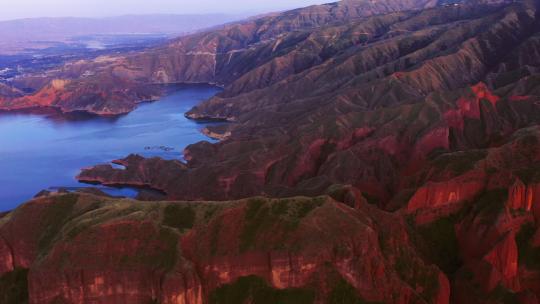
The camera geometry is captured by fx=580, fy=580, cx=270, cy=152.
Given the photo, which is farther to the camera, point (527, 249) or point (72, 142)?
point (72, 142)

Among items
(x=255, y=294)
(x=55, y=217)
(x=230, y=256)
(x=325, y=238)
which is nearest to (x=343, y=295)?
(x=325, y=238)

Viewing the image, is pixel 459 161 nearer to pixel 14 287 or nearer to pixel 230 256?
pixel 230 256

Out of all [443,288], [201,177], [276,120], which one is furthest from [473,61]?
[443,288]

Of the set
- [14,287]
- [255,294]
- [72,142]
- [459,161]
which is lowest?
[72,142]

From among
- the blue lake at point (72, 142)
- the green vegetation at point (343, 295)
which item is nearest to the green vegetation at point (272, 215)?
the green vegetation at point (343, 295)

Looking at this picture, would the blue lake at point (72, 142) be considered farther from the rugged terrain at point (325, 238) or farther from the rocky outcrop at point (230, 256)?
the rocky outcrop at point (230, 256)

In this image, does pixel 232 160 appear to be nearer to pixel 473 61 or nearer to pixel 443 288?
pixel 443 288
